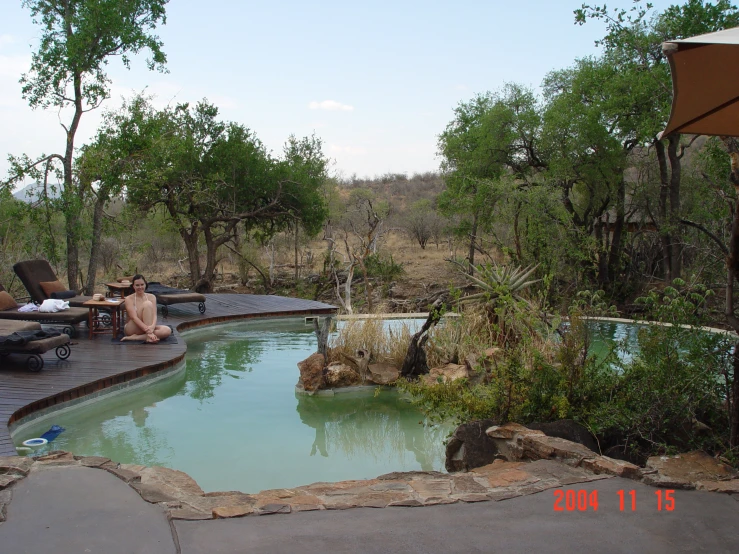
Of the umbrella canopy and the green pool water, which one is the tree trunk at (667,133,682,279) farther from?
the umbrella canopy

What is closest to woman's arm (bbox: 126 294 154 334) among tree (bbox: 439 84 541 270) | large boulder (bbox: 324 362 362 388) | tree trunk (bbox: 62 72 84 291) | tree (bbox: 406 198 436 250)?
large boulder (bbox: 324 362 362 388)

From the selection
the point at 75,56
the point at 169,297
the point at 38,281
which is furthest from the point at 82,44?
the point at 169,297

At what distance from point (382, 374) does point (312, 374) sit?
31.7 inches

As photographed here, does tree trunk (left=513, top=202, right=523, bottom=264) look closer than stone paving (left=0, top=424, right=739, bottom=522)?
No

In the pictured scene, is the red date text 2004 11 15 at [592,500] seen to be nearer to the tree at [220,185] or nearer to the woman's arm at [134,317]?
the woman's arm at [134,317]

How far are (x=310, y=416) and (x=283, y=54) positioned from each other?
12934mm

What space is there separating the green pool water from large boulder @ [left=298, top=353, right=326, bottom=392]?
13cm

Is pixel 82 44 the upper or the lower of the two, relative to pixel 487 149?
upper

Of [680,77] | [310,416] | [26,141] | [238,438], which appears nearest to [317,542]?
[680,77]

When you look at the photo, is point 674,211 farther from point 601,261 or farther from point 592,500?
point 592,500

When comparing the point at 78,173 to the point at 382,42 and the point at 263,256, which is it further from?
the point at 263,256

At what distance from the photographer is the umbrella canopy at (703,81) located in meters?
2.65

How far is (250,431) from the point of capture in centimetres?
589

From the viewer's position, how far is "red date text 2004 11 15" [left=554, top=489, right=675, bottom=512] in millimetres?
2979
